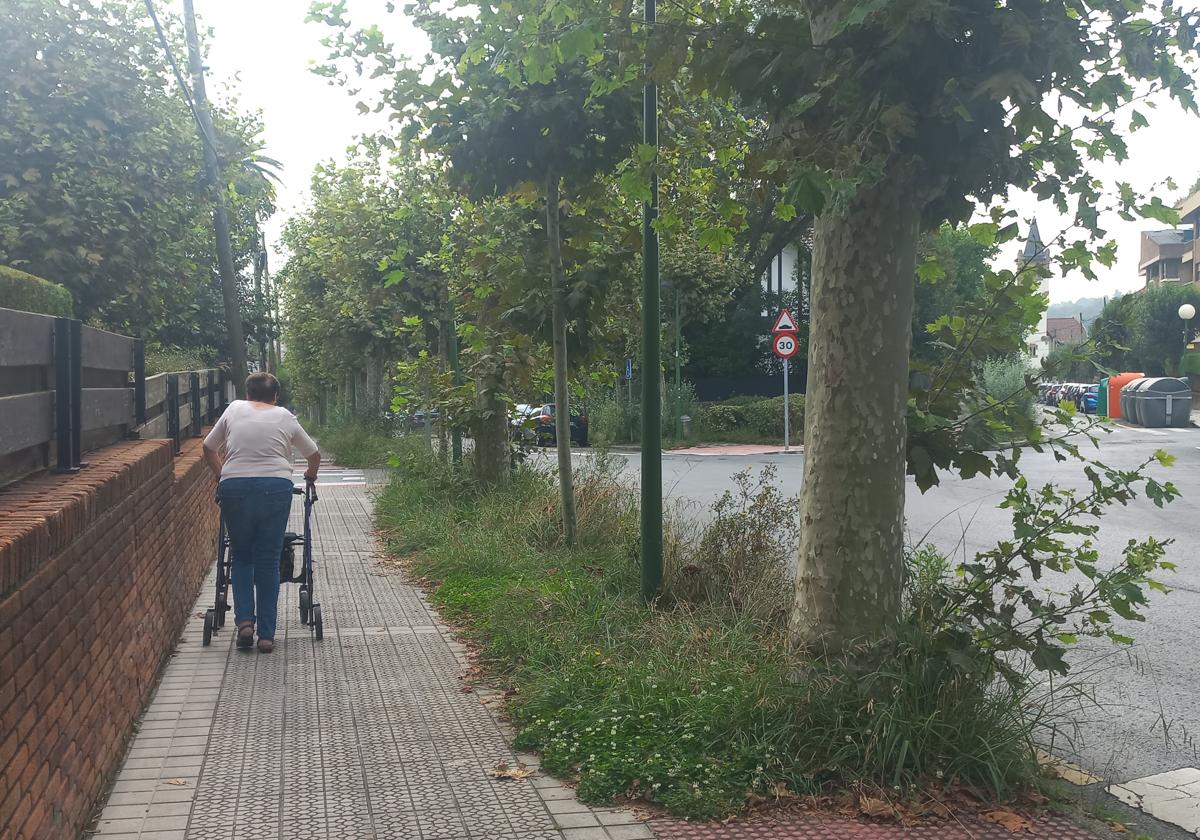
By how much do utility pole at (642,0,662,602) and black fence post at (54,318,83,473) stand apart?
10.9 feet

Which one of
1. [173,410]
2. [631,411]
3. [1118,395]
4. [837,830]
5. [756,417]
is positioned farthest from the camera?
[1118,395]

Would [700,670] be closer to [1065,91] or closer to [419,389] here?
[1065,91]

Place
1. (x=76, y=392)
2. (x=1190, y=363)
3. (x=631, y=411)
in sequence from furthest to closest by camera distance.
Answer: (x=1190, y=363) → (x=631, y=411) → (x=76, y=392)

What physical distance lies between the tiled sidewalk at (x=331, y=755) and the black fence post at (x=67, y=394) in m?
1.26

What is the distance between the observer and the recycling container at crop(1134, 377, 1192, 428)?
36.7 m

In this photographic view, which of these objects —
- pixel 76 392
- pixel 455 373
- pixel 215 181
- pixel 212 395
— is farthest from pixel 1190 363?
pixel 76 392

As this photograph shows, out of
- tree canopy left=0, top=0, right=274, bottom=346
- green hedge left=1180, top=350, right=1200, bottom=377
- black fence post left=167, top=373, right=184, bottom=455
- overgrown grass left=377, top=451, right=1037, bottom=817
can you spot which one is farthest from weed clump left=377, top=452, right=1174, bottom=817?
green hedge left=1180, top=350, right=1200, bottom=377

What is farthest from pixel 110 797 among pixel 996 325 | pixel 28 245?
pixel 28 245

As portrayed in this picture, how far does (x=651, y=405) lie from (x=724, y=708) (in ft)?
9.39

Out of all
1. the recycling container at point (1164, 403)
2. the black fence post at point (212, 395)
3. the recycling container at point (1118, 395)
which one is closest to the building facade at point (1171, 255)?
the recycling container at point (1118, 395)

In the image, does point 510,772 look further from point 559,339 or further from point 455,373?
point 455,373

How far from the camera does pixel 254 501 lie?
675 cm

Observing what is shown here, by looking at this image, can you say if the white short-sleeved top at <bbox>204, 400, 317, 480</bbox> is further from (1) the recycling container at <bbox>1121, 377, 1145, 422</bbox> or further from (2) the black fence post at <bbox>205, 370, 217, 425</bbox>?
(1) the recycling container at <bbox>1121, 377, 1145, 422</bbox>

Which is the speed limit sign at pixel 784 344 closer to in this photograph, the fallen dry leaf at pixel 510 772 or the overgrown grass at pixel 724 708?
the overgrown grass at pixel 724 708
